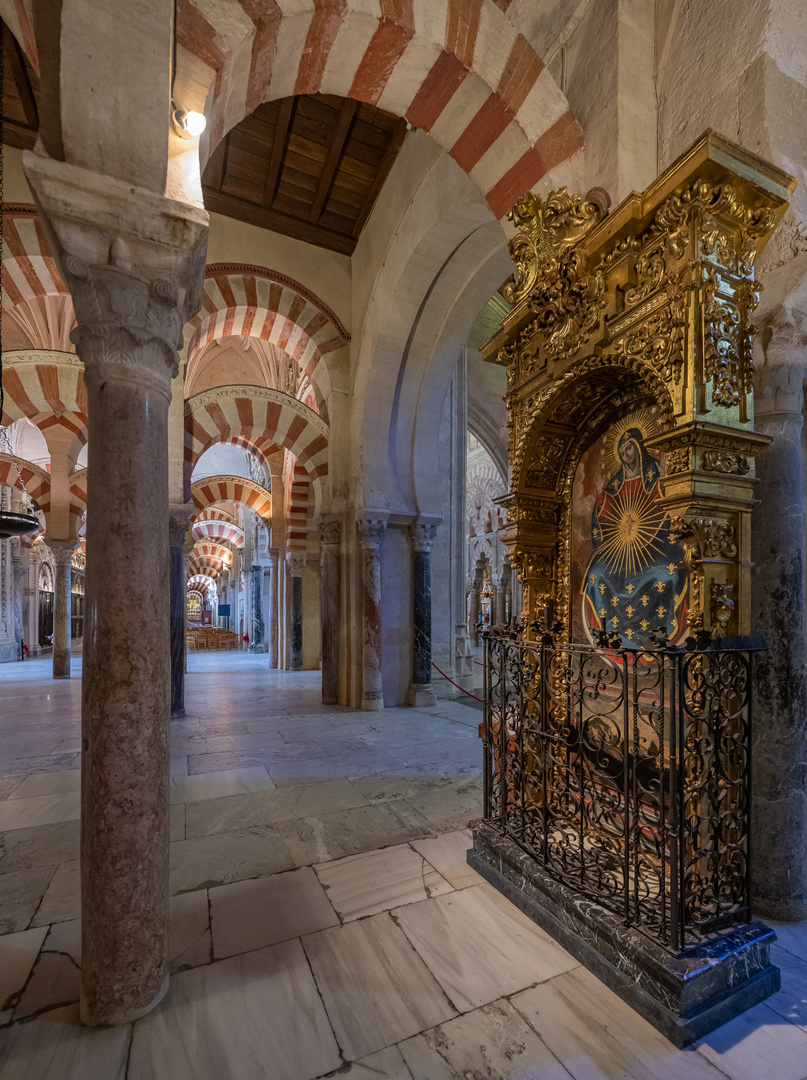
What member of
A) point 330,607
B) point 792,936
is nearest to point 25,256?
point 330,607

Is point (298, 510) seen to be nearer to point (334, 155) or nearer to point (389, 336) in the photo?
point (389, 336)

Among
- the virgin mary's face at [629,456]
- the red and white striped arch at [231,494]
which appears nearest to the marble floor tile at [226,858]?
the virgin mary's face at [629,456]

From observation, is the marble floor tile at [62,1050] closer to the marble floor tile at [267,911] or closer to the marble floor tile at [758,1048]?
the marble floor tile at [267,911]

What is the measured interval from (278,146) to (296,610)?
8.00 m

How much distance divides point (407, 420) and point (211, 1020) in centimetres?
601

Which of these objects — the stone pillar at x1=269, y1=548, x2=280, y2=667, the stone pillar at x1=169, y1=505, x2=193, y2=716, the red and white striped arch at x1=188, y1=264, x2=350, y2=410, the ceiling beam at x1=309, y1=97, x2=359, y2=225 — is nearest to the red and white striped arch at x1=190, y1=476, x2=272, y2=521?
the stone pillar at x1=269, y1=548, x2=280, y2=667

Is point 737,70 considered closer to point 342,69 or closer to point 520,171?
point 520,171

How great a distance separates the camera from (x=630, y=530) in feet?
8.60

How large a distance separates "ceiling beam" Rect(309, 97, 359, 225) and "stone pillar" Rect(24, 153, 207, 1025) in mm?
3989

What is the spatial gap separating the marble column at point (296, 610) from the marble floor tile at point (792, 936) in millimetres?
9511

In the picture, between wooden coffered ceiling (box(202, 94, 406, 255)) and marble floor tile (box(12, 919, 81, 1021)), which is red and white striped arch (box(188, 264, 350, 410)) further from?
marble floor tile (box(12, 919, 81, 1021))

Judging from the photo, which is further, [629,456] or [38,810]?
[38,810]

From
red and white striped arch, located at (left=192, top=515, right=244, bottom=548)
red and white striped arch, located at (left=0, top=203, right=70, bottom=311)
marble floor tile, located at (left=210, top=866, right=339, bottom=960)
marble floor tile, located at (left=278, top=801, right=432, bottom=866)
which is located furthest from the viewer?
red and white striped arch, located at (left=192, top=515, right=244, bottom=548)

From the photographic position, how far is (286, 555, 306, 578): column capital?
1085cm
